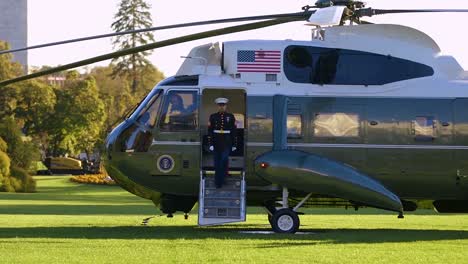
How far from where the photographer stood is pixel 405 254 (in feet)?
49.5

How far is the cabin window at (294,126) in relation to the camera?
19609 millimetres

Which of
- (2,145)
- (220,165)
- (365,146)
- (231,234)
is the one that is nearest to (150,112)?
(220,165)

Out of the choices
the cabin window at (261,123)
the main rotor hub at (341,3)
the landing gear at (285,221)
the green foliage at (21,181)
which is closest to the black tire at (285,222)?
the landing gear at (285,221)

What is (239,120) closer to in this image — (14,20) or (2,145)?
(2,145)

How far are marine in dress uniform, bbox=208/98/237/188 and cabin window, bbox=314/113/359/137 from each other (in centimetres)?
165

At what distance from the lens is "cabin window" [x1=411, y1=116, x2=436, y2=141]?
19828mm

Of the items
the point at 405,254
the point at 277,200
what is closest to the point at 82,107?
the point at 277,200

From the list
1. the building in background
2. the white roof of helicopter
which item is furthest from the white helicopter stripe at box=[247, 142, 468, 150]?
the building in background

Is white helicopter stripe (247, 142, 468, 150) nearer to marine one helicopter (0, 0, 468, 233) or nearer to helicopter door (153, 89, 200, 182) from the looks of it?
marine one helicopter (0, 0, 468, 233)

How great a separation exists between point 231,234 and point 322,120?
2927 millimetres

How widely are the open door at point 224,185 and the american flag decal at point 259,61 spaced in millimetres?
489

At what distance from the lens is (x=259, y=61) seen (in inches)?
776

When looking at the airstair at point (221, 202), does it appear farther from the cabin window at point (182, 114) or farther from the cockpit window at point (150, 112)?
the cockpit window at point (150, 112)

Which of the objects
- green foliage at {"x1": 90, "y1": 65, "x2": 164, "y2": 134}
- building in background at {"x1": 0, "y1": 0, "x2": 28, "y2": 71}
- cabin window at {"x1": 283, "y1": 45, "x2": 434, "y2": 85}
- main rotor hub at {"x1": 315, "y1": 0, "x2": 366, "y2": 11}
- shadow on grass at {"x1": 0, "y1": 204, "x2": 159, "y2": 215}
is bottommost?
shadow on grass at {"x1": 0, "y1": 204, "x2": 159, "y2": 215}
